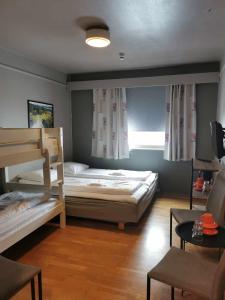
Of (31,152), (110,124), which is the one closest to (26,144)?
(31,152)

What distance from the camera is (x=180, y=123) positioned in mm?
4367

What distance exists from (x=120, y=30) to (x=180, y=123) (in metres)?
2.25

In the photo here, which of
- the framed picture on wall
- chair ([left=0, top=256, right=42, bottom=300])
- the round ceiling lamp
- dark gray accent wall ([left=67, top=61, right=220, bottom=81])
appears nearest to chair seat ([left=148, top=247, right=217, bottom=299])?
chair ([left=0, top=256, right=42, bottom=300])

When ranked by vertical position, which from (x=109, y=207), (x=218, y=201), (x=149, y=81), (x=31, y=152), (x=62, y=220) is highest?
(x=149, y=81)

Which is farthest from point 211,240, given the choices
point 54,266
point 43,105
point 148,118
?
point 43,105

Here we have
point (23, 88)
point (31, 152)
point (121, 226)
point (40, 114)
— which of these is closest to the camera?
point (31, 152)

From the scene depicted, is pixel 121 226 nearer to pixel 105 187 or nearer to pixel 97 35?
pixel 105 187

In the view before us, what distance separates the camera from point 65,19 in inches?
92.5

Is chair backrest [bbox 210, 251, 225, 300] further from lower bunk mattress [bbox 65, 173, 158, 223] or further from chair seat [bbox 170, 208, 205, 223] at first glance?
lower bunk mattress [bbox 65, 173, 158, 223]

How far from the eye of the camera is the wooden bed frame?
2182 mm

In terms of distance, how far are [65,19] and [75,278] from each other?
2.43 meters

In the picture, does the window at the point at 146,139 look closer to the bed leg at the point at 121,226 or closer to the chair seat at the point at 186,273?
the bed leg at the point at 121,226

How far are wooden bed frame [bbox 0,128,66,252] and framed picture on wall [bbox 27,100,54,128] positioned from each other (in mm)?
958

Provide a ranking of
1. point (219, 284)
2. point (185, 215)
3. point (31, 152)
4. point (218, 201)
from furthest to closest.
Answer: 1. point (31, 152)
2. point (185, 215)
3. point (218, 201)
4. point (219, 284)
